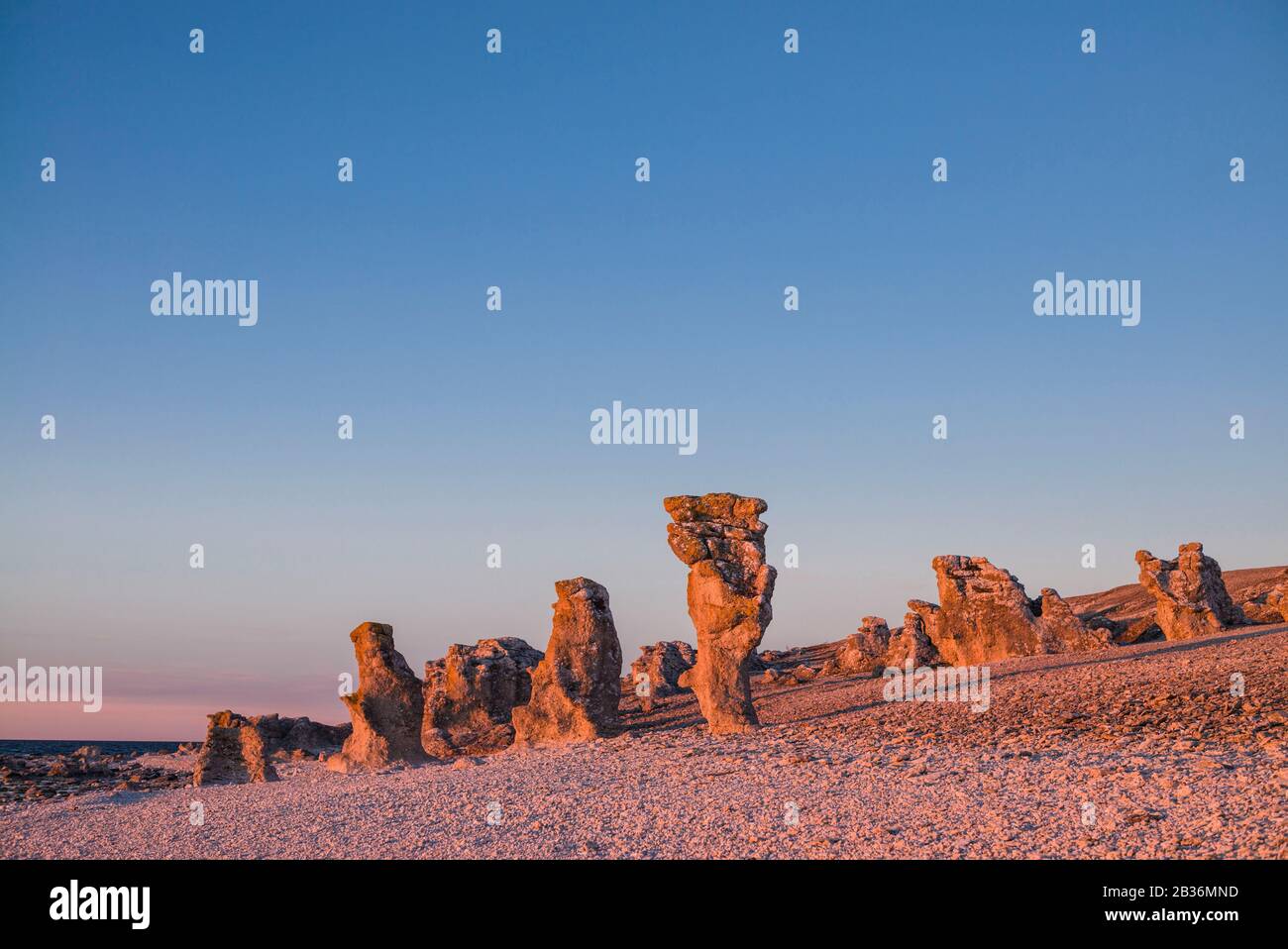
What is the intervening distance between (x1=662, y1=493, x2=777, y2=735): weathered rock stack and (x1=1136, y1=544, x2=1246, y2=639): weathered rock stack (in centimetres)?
1826

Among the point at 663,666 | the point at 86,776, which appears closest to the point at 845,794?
the point at 663,666

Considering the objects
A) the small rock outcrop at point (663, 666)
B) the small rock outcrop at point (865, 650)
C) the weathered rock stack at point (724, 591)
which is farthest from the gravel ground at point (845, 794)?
the small rock outcrop at point (663, 666)

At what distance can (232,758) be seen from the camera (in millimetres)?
30703

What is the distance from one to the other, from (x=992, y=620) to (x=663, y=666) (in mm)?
15077

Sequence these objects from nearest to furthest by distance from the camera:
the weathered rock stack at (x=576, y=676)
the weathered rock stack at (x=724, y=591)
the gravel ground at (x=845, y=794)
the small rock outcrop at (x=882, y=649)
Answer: the gravel ground at (x=845, y=794), the weathered rock stack at (x=724, y=591), the weathered rock stack at (x=576, y=676), the small rock outcrop at (x=882, y=649)

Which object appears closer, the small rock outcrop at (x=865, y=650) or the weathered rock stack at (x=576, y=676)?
the weathered rock stack at (x=576, y=676)

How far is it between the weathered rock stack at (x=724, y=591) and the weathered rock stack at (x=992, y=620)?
1214 centimetres

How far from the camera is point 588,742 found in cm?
2734

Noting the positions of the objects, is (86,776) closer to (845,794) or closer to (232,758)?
(232,758)

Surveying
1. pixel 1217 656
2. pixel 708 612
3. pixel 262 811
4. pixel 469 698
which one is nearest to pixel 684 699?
pixel 469 698

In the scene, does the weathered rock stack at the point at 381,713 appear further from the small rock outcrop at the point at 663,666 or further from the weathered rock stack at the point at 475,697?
the small rock outcrop at the point at 663,666

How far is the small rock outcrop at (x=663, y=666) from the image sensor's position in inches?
1727

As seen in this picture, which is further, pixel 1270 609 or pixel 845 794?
pixel 1270 609
